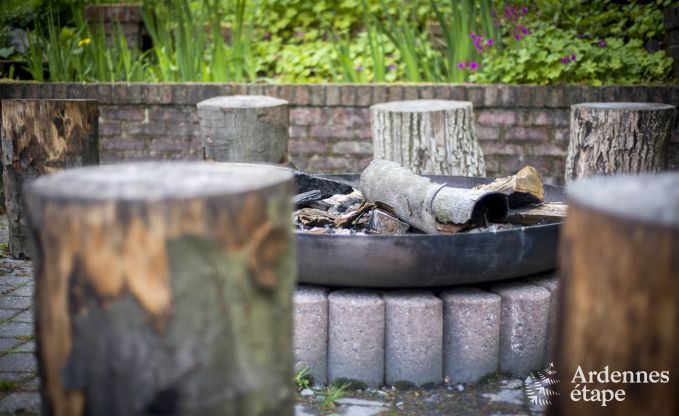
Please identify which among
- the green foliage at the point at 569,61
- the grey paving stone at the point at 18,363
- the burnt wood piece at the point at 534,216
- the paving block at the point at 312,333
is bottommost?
the grey paving stone at the point at 18,363

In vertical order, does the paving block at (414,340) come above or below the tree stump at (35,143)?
below

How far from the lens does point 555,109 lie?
513 cm

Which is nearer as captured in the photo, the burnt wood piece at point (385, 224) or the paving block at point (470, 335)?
the paving block at point (470, 335)

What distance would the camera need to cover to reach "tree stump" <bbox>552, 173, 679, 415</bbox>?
107cm

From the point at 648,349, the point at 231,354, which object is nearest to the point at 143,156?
the point at 231,354

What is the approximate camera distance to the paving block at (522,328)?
8.22 feet

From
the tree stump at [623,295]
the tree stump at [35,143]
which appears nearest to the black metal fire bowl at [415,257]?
the tree stump at [623,295]

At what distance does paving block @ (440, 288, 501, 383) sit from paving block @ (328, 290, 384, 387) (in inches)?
8.9

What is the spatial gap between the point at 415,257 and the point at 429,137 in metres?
1.48

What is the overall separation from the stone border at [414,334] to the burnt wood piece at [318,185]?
74 cm

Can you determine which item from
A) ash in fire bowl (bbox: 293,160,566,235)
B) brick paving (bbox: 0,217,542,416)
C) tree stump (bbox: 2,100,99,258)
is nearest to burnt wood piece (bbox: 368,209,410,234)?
ash in fire bowl (bbox: 293,160,566,235)

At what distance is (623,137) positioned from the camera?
3508 mm

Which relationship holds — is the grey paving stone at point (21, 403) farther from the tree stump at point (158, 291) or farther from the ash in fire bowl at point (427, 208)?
the ash in fire bowl at point (427, 208)

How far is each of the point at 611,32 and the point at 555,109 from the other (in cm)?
111
